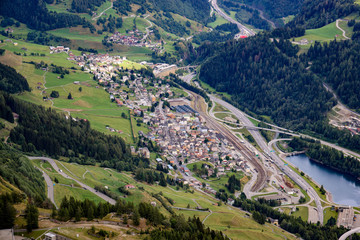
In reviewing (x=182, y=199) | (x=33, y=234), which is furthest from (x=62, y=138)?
(x=33, y=234)

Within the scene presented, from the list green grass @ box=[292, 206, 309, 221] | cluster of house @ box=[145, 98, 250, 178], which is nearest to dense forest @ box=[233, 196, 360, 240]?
green grass @ box=[292, 206, 309, 221]

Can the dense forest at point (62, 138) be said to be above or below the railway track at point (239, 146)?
above

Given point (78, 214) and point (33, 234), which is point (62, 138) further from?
point (33, 234)

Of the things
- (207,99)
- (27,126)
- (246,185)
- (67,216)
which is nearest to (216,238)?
(67,216)

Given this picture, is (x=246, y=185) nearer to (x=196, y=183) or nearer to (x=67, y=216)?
(x=196, y=183)

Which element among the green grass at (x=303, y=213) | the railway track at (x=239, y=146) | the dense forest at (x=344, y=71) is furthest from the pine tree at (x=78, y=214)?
the dense forest at (x=344, y=71)

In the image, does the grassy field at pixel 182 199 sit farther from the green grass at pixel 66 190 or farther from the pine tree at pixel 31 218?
the pine tree at pixel 31 218

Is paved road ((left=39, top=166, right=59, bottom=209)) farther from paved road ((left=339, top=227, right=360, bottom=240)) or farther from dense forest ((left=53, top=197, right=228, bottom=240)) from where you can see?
paved road ((left=339, top=227, right=360, bottom=240))
